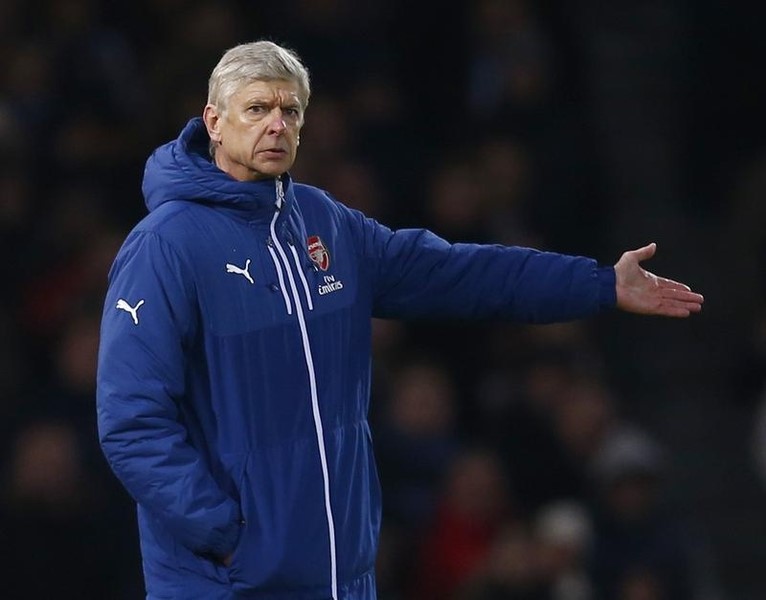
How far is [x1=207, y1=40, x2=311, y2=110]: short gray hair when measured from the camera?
179 inches

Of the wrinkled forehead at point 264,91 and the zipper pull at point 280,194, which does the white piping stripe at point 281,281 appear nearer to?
the zipper pull at point 280,194

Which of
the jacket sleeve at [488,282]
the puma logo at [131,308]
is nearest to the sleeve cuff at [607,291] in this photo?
the jacket sleeve at [488,282]

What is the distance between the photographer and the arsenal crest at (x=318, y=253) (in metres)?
4.72

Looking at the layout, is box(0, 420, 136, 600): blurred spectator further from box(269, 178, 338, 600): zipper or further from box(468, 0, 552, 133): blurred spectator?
box(468, 0, 552, 133): blurred spectator

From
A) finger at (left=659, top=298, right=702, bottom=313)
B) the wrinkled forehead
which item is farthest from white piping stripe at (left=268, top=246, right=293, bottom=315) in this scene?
finger at (left=659, top=298, right=702, bottom=313)

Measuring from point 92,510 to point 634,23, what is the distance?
6.06m

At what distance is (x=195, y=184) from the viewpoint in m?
4.56

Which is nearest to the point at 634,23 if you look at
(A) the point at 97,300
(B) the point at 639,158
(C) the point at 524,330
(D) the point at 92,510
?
(B) the point at 639,158

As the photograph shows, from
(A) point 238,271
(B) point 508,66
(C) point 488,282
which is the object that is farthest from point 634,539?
(A) point 238,271

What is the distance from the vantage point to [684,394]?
10.5 metres

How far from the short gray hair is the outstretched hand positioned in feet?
3.36

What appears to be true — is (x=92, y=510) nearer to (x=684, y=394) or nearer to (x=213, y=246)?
(x=213, y=246)

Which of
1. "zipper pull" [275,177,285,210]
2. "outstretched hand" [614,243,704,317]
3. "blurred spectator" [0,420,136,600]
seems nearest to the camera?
"zipper pull" [275,177,285,210]

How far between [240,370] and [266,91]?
0.68 m
